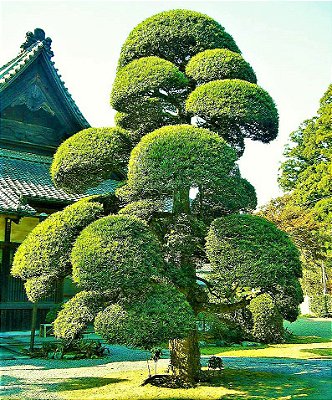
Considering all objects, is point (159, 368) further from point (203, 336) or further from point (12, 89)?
point (12, 89)

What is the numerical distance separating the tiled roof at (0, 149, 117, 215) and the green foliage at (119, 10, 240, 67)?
13.4 ft

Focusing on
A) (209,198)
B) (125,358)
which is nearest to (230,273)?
(209,198)

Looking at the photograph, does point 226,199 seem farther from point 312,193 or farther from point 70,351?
point 312,193

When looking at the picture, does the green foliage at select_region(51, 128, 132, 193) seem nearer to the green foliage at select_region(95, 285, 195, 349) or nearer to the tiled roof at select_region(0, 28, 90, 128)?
the green foliage at select_region(95, 285, 195, 349)

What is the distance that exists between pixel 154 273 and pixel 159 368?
2918 mm

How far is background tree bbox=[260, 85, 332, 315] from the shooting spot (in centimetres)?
2161

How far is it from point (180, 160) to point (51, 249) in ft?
6.87

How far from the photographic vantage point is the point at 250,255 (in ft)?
19.5

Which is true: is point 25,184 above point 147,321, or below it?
above

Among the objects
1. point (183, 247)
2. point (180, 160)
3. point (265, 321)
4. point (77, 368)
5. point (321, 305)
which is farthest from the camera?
point (321, 305)

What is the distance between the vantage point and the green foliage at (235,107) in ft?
21.4

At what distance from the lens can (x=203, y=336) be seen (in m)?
14.1

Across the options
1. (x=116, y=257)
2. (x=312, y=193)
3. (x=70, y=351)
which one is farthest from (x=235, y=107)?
(x=312, y=193)

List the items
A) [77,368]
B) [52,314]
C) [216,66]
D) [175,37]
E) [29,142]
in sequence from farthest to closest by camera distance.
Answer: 1. [29,142]
2. [52,314]
3. [77,368]
4. [175,37]
5. [216,66]
